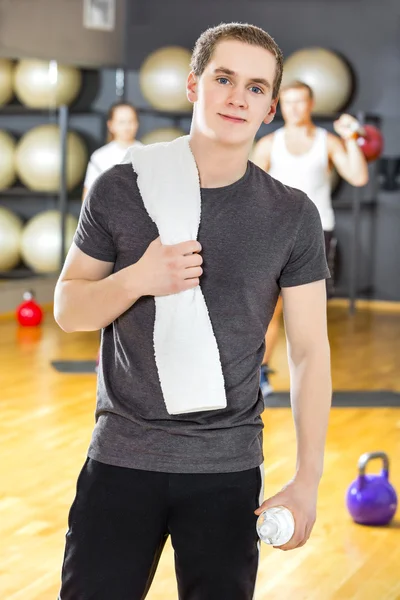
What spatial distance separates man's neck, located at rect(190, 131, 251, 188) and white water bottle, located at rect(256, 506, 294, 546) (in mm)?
490

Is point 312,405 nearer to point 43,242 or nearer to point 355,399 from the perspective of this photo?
point 355,399

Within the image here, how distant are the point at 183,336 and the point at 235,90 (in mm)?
364

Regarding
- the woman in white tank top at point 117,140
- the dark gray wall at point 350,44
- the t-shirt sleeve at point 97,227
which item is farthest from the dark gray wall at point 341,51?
the t-shirt sleeve at point 97,227

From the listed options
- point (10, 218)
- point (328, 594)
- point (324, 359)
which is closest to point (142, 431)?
point (324, 359)

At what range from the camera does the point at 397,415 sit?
183 inches

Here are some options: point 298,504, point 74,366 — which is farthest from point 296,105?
point 298,504

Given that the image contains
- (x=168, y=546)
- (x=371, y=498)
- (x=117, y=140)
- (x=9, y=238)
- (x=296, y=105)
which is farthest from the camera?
(x=9, y=238)

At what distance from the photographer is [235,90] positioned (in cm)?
147

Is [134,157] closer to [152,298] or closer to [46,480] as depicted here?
[152,298]

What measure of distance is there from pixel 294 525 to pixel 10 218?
6060 mm

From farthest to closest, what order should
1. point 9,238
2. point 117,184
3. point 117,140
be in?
point 9,238 < point 117,140 < point 117,184

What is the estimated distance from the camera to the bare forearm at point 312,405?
1.52 metres

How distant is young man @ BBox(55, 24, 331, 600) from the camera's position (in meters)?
1.46

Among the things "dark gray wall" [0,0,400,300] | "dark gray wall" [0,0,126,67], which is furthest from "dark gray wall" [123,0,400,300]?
"dark gray wall" [0,0,126,67]
